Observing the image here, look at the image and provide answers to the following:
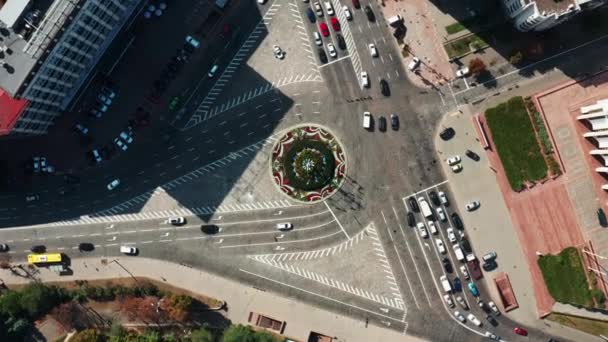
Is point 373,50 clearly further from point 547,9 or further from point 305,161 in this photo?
point 547,9

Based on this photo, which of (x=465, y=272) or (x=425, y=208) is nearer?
(x=425, y=208)

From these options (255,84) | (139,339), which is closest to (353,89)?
(255,84)

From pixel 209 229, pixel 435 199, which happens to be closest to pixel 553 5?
pixel 435 199

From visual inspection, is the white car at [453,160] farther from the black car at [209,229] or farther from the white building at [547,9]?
the black car at [209,229]

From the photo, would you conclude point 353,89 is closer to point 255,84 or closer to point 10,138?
point 255,84

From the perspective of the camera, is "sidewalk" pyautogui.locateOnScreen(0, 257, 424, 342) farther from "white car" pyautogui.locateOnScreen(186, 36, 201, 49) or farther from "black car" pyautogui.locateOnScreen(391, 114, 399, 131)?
"white car" pyautogui.locateOnScreen(186, 36, 201, 49)

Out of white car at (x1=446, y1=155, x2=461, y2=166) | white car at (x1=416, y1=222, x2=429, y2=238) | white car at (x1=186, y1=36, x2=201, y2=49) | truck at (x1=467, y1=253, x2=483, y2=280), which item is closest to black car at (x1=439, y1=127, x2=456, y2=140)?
white car at (x1=446, y1=155, x2=461, y2=166)

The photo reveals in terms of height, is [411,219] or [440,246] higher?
[411,219]
